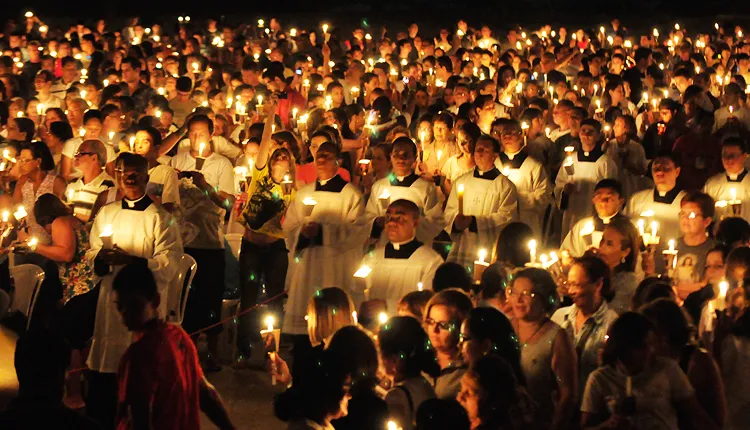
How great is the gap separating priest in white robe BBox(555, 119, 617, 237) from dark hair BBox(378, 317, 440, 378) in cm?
655

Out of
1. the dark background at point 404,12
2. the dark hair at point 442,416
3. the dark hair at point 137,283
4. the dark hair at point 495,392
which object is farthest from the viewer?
the dark background at point 404,12

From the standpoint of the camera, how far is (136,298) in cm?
618

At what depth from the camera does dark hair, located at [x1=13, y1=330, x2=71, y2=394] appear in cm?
511

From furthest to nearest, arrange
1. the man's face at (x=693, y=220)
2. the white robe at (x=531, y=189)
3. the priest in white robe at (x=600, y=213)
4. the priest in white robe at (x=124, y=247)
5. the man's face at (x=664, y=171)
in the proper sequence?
the white robe at (x=531, y=189), the man's face at (x=664, y=171), the priest in white robe at (x=600, y=213), the man's face at (x=693, y=220), the priest in white robe at (x=124, y=247)

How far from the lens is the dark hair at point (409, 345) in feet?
19.9

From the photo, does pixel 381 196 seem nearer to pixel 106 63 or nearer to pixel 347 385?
pixel 347 385

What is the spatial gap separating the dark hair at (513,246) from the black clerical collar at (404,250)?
60 cm

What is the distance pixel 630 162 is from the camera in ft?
44.6

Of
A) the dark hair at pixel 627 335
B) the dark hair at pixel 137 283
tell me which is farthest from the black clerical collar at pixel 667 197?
the dark hair at pixel 137 283

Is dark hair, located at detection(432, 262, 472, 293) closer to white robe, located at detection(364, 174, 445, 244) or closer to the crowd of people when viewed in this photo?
the crowd of people

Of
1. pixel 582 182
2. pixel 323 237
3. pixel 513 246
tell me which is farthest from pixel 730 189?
pixel 323 237

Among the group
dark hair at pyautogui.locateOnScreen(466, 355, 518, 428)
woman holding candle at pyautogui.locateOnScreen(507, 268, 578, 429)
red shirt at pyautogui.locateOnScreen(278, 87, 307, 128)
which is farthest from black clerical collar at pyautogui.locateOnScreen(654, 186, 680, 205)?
dark hair at pyautogui.locateOnScreen(466, 355, 518, 428)

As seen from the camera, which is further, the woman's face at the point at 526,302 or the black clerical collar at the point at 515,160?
the black clerical collar at the point at 515,160

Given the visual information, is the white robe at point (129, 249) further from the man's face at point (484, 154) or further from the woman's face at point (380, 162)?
the woman's face at point (380, 162)
